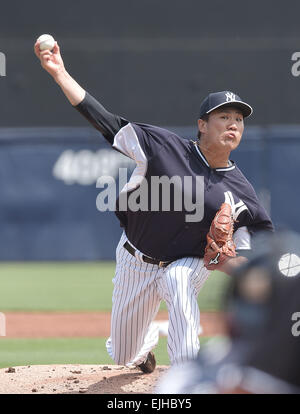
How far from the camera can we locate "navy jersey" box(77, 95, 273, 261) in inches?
146

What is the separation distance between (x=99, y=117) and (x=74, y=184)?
24.8 feet

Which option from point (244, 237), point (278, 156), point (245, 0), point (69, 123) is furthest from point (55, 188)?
point (244, 237)

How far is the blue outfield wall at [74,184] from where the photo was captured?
11062 mm

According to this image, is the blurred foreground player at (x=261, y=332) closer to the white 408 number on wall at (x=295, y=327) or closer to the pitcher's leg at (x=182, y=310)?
the white 408 number on wall at (x=295, y=327)

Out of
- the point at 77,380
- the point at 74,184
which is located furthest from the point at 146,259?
the point at 74,184

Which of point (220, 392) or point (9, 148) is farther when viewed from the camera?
point (9, 148)

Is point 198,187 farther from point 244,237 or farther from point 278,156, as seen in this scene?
point 278,156

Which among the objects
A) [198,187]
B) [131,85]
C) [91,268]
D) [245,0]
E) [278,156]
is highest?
[245,0]

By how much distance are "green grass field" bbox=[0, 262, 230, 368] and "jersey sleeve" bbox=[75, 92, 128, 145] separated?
0.82m

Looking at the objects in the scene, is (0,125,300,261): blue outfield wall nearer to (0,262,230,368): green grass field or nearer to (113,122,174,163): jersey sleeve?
(0,262,230,368): green grass field

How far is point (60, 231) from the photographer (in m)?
11.2

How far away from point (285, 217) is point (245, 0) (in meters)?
4.38

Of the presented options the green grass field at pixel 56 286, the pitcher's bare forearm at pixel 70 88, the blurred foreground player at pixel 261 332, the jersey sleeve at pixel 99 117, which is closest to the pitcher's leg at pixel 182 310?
the jersey sleeve at pixel 99 117

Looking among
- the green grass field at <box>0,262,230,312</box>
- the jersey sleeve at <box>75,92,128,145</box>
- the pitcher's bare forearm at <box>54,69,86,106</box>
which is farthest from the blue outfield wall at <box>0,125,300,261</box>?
the pitcher's bare forearm at <box>54,69,86,106</box>
